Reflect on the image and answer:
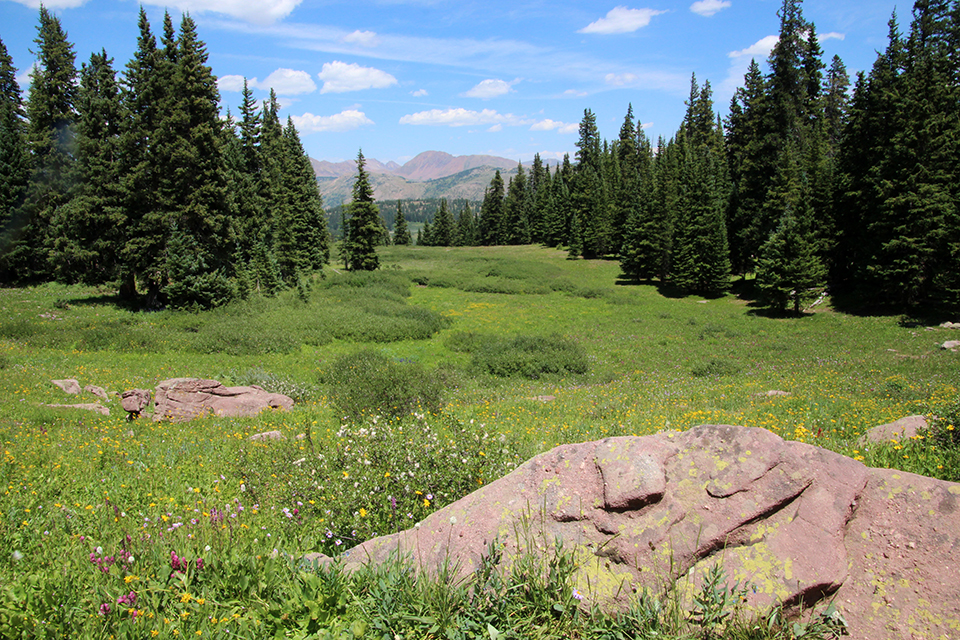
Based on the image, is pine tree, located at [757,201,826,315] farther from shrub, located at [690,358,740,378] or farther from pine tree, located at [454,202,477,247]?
pine tree, located at [454,202,477,247]

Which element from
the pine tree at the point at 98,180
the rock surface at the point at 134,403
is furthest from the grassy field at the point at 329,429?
the pine tree at the point at 98,180

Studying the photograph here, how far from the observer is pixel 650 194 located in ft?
192

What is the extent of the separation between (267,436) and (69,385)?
9.71m

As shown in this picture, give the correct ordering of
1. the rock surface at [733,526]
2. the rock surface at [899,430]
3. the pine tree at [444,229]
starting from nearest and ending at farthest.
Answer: the rock surface at [733,526], the rock surface at [899,430], the pine tree at [444,229]

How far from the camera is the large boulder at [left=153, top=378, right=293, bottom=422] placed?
1280 cm

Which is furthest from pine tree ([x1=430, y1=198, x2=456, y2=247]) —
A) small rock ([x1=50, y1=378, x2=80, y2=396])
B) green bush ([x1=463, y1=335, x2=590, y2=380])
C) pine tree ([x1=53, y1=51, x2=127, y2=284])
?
small rock ([x1=50, y1=378, x2=80, y2=396])

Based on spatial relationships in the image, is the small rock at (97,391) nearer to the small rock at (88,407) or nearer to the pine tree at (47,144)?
the small rock at (88,407)

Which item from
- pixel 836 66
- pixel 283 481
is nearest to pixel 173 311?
pixel 283 481

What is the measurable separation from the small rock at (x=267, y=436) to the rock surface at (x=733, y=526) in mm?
6486

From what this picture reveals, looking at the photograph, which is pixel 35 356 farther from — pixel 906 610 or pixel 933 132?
pixel 933 132

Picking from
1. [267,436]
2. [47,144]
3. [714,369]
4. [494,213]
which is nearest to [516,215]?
[494,213]

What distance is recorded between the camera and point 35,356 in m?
19.2

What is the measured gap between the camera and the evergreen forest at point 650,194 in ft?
102

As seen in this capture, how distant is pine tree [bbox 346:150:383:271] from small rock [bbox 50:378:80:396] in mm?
44138
